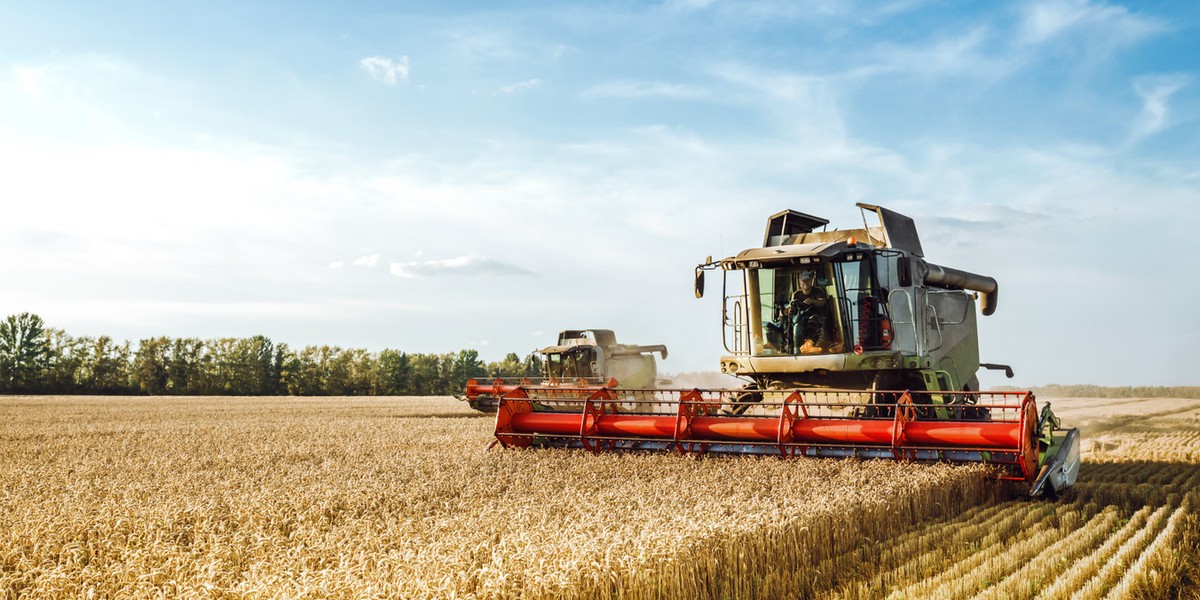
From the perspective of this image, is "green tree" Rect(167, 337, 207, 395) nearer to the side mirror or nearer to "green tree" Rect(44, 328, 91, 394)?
"green tree" Rect(44, 328, 91, 394)

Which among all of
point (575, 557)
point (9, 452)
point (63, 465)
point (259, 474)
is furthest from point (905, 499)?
point (9, 452)

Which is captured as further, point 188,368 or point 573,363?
point 188,368

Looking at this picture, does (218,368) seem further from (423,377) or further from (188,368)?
(423,377)

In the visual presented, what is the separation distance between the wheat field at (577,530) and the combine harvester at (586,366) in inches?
471

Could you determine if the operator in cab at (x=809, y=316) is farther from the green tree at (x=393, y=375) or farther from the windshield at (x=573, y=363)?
the green tree at (x=393, y=375)

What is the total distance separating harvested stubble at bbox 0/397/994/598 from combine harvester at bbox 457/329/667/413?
11.8m

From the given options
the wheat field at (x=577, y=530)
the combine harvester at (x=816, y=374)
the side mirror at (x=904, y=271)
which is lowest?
the wheat field at (x=577, y=530)

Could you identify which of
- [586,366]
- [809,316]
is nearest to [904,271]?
[809,316]

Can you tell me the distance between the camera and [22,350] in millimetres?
55500

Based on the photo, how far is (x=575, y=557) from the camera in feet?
12.1

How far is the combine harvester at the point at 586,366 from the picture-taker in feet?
66.2

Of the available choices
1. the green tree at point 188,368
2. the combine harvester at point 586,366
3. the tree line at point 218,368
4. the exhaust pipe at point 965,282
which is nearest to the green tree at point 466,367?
the tree line at point 218,368

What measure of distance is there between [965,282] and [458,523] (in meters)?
8.60

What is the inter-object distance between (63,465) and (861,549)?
764 cm
